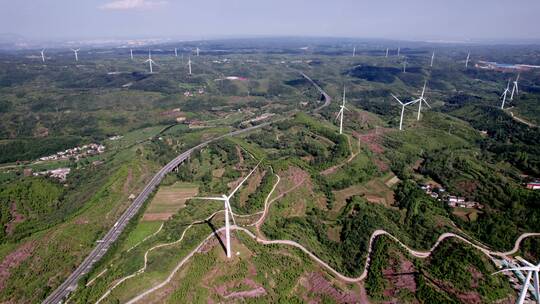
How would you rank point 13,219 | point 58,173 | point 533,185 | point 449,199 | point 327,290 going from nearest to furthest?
point 327,290 → point 13,219 → point 449,199 → point 533,185 → point 58,173

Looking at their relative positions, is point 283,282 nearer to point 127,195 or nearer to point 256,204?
point 256,204

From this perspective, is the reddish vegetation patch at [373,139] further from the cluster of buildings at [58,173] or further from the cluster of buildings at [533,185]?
the cluster of buildings at [58,173]

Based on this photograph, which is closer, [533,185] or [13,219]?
[13,219]

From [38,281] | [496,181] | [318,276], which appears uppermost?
[496,181]

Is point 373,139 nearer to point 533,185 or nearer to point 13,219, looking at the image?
point 533,185

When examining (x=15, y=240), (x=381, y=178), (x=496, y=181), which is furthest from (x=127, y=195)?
(x=496, y=181)

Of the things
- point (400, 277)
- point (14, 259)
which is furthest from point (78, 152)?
point (400, 277)
